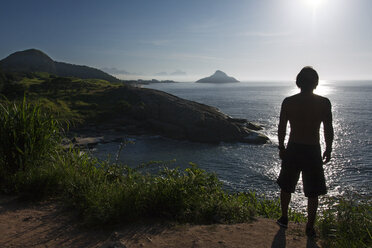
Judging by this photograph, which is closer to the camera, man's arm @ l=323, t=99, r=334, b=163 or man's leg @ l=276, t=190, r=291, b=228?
man's arm @ l=323, t=99, r=334, b=163

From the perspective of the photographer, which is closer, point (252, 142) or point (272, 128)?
point (252, 142)

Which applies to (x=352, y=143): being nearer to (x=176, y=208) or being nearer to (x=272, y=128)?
(x=272, y=128)

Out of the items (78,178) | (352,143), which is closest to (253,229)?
(78,178)

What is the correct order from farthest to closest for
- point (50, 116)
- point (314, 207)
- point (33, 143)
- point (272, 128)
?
point (272, 128) < point (50, 116) < point (33, 143) < point (314, 207)

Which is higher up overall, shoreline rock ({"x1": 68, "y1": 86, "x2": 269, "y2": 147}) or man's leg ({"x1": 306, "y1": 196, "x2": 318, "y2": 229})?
man's leg ({"x1": 306, "y1": 196, "x2": 318, "y2": 229})

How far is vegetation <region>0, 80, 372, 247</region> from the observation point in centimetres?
384

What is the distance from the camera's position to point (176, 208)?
422 cm

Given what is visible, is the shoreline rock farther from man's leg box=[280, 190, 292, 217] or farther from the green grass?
man's leg box=[280, 190, 292, 217]

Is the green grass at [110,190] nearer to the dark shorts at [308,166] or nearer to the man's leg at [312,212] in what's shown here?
the man's leg at [312,212]

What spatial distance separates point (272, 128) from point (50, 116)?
3757cm

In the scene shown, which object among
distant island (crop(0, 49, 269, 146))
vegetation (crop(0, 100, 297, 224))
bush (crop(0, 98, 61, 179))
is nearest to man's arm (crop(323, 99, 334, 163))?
vegetation (crop(0, 100, 297, 224))

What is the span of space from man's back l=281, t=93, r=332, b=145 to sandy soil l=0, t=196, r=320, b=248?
1.44 m

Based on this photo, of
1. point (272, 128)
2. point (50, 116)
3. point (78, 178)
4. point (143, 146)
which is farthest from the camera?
point (272, 128)

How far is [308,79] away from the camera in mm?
3887
